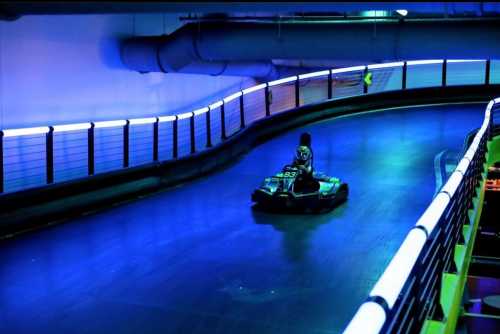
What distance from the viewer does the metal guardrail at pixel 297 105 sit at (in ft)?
8.94

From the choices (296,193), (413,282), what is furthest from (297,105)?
(413,282)

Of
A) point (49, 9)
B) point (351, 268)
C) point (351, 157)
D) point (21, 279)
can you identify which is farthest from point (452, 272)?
point (351, 157)

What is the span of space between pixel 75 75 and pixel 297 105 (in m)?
6.91

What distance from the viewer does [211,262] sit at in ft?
21.4

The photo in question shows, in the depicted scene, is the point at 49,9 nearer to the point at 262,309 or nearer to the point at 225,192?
the point at 225,192

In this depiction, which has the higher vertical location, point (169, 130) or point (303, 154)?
point (303, 154)

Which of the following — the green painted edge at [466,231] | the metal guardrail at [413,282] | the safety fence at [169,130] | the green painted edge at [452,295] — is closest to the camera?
the metal guardrail at [413,282]

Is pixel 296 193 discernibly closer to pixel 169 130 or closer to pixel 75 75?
pixel 75 75

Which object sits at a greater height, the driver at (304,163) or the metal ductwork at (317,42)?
the metal ductwork at (317,42)

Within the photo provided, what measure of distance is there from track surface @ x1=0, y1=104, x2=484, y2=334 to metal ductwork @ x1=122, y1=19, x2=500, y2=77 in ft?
7.32

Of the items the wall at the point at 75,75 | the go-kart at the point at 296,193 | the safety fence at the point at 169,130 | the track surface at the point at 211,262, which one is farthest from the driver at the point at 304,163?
the wall at the point at 75,75

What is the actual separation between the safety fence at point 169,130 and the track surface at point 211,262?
1.17m

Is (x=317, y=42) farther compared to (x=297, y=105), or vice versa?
(x=297, y=105)

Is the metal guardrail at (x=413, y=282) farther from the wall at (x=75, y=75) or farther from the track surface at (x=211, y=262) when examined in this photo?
the wall at (x=75, y=75)
